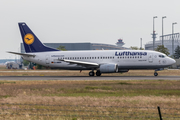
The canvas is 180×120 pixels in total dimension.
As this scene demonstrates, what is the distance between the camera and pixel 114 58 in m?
46.2

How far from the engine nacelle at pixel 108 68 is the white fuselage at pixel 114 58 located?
150 centimetres

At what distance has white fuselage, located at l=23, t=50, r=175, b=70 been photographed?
148 ft

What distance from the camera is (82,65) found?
47094 millimetres

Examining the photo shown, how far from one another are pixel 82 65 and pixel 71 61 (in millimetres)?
2300

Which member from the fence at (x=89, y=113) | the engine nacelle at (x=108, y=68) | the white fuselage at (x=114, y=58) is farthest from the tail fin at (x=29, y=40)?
the fence at (x=89, y=113)

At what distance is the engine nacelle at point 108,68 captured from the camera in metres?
44.5

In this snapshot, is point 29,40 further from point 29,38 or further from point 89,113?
point 89,113

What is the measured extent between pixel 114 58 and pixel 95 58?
329 centimetres

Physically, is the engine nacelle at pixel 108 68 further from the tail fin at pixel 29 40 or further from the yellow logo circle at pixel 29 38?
the yellow logo circle at pixel 29 38

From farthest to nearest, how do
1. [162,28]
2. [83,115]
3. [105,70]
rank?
[162,28] → [105,70] → [83,115]

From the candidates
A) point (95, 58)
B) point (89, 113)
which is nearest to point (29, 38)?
point (95, 58)

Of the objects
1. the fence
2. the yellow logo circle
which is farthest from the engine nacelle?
the fence

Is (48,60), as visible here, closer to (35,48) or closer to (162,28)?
(35,48)

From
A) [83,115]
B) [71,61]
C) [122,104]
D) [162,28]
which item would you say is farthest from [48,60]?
[162,28]
